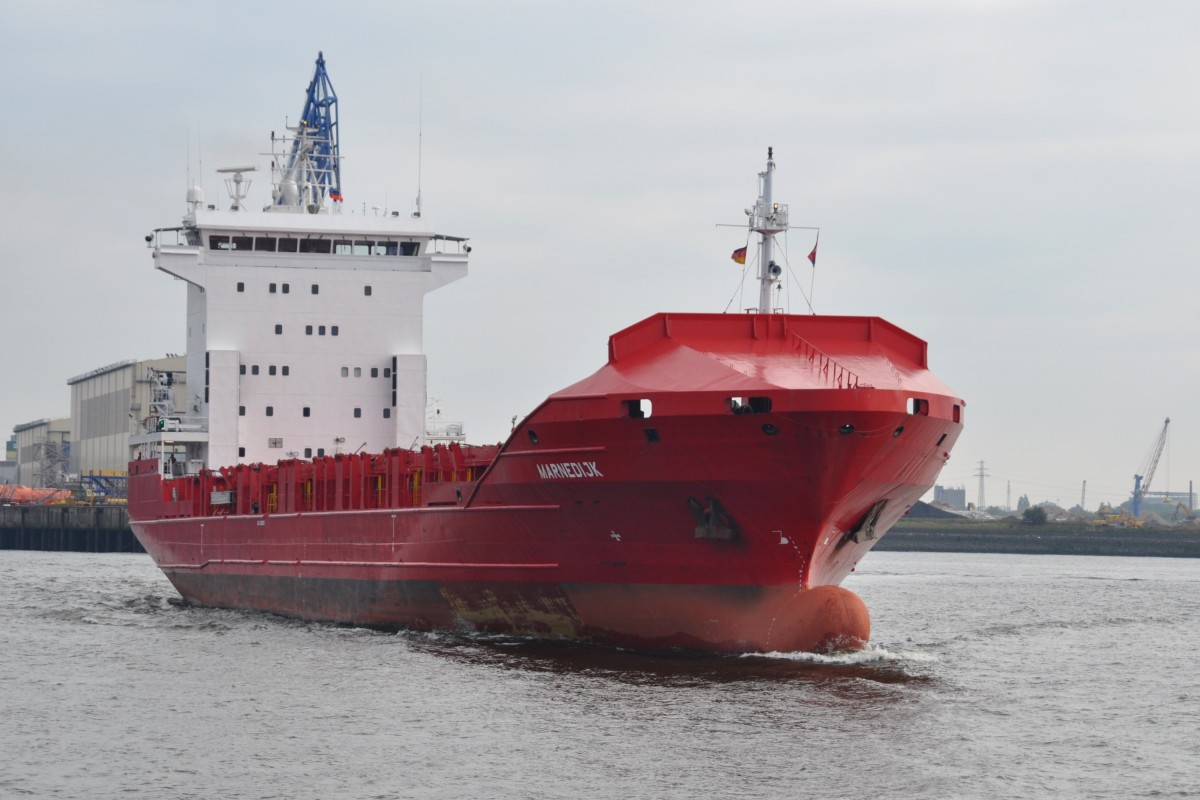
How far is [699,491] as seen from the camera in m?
20.0

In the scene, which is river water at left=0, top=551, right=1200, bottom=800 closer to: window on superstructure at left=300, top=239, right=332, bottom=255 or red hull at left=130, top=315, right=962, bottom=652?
red hull at left=130, top=315, right=962, bottom=652

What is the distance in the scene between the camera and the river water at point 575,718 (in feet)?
47.0

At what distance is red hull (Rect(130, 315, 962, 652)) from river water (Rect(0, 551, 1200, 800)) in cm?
64

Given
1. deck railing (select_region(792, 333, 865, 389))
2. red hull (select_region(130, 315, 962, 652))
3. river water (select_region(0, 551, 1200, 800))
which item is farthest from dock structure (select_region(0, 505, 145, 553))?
deck railing (select_region(792, 333, 865, 389))

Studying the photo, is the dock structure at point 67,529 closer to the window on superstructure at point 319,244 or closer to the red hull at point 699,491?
the window on superstructure at point 319,244

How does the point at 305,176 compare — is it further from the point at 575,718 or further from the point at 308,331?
the point at 575,718

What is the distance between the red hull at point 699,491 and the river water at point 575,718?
640mm

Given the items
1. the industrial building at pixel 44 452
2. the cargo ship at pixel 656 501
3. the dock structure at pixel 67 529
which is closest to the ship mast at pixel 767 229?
the cargo ship at pixel 656 501

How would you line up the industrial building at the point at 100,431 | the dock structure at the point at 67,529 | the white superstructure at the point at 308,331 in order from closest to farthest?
the white superstructure at the point at 308,331 → the dock structure at the point at 67,529 → the industrial building at the point at 100,431

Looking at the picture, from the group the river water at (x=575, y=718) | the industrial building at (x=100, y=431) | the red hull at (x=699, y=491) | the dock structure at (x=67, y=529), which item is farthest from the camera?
the industrial building at (x=100, y=431)

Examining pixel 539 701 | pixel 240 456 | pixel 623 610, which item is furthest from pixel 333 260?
pixel 539 701

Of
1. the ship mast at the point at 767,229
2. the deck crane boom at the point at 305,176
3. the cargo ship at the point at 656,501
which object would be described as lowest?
the cargo ship at the point at 656,501

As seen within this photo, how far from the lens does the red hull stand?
1952 centimetres

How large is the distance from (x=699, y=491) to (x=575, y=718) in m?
4.24
